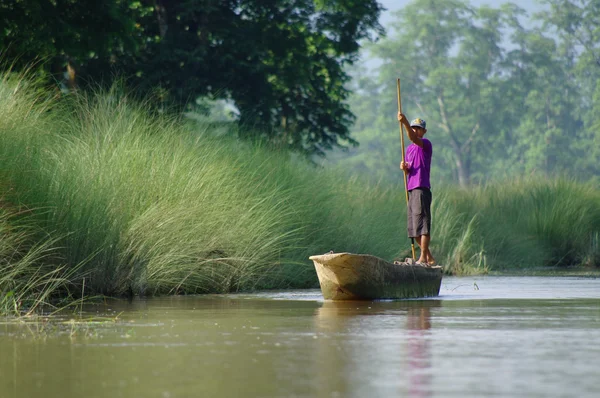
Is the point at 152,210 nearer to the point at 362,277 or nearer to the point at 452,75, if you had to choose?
the point at 362,277

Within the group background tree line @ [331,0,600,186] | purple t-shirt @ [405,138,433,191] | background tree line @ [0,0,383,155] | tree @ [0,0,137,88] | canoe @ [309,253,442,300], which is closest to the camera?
canoe @ [309,253,442,300]

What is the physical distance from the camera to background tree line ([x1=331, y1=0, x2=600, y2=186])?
7500 centimetres

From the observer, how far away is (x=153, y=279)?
50.4 ft

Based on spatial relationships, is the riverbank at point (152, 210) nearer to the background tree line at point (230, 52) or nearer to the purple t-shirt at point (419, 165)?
the purple t-shirt at point (419, 165)

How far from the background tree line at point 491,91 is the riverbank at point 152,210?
174 feet

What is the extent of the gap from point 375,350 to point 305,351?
19.5 inches

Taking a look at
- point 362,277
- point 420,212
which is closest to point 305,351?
point 362,277

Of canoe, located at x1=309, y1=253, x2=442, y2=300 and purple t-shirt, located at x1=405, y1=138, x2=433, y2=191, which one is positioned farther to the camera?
purple t-shirt, located at x1=405, y1=138, x2=433, y2=191

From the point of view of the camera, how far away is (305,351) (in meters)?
8.94

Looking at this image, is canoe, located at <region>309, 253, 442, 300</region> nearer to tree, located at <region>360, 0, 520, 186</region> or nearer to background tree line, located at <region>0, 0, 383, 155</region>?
background tree line, located at <region>0, 0, 383, 155</region>

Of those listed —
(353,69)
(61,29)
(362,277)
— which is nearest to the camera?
(362,277)

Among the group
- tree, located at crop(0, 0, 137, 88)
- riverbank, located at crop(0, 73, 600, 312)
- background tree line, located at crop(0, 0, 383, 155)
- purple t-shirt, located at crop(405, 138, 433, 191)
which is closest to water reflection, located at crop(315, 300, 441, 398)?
riverbank, located at crop(0, 73, 600, 312)

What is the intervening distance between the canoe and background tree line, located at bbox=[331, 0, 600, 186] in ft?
185

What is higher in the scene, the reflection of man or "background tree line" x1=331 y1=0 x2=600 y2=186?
"background tree line" x1=331 y1=0 x2=600 y2=186
